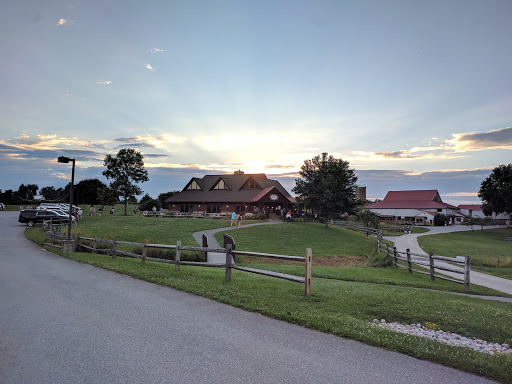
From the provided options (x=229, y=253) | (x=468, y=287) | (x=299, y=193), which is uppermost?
(x=299, y=193)

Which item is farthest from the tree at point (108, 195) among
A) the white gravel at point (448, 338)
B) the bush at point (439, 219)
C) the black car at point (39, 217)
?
the bush at point (439, 219)

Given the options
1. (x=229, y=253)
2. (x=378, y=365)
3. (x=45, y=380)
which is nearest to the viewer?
(x=45, y=380)

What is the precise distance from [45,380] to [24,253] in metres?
18.8

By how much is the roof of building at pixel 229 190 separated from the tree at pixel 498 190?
4319cm

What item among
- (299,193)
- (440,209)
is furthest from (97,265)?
(440,209)

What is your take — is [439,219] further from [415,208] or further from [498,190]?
[498,190]

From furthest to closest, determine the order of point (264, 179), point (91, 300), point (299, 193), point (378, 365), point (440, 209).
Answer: point (440, 209), point (264, 179), point (299, 193), point (91, 300), point (378, 365)

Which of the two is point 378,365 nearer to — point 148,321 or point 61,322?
point 148,321

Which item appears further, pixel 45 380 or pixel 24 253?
pixel 24 253

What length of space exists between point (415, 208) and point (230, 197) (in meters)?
56.9

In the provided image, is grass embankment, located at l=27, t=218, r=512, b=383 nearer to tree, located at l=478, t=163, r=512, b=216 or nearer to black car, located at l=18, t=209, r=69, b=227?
black car, located at l=18, t=209, r=69, b=227

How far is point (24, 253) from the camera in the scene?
19891 mm

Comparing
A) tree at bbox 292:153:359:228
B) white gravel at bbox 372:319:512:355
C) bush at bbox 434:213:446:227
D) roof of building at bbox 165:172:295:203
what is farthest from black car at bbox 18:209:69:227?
bush at bbox 434:213:446:227

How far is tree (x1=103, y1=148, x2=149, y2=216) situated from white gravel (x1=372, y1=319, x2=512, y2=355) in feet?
205
